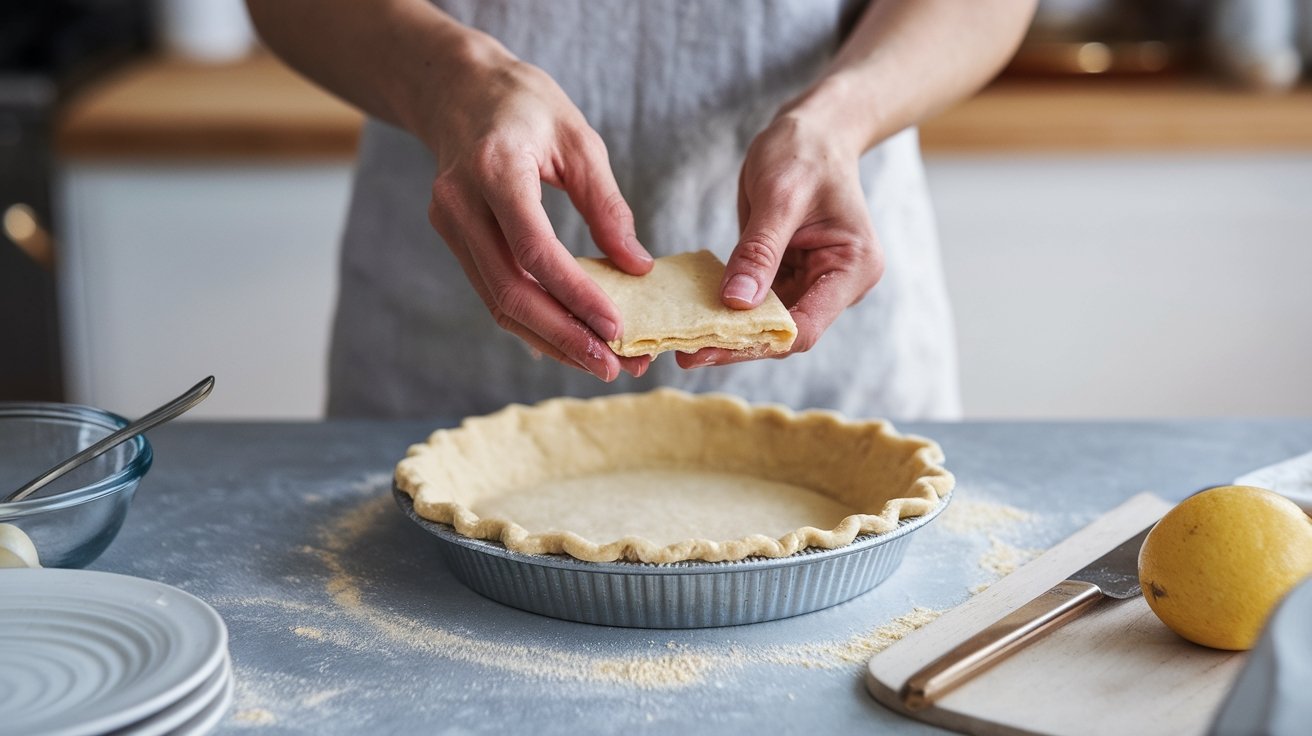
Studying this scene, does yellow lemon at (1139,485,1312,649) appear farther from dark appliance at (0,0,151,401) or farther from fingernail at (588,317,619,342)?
dark appliance at (0,0,151,401)

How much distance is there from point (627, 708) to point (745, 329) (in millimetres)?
373

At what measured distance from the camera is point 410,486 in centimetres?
119

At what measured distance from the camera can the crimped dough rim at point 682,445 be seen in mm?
1291

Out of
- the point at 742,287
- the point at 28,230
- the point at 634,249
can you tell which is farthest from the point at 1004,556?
the point at 28,230

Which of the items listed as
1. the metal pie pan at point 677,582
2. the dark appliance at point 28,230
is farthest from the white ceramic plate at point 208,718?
the dark appliance at point 28,230

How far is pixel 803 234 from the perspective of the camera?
1281 mm

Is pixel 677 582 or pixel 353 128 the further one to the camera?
pixel 353 128

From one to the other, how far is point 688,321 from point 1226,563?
48 centimetres

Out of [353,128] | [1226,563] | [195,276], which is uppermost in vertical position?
[1226,563]

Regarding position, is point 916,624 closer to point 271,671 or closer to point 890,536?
point 890,536

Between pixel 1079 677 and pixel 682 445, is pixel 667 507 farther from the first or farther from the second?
pixel 1079 677

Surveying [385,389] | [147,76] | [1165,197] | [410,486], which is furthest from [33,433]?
[1165,197]

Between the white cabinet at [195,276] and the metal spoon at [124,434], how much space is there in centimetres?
161

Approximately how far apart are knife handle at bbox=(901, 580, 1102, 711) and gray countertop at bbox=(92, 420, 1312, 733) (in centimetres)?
3
